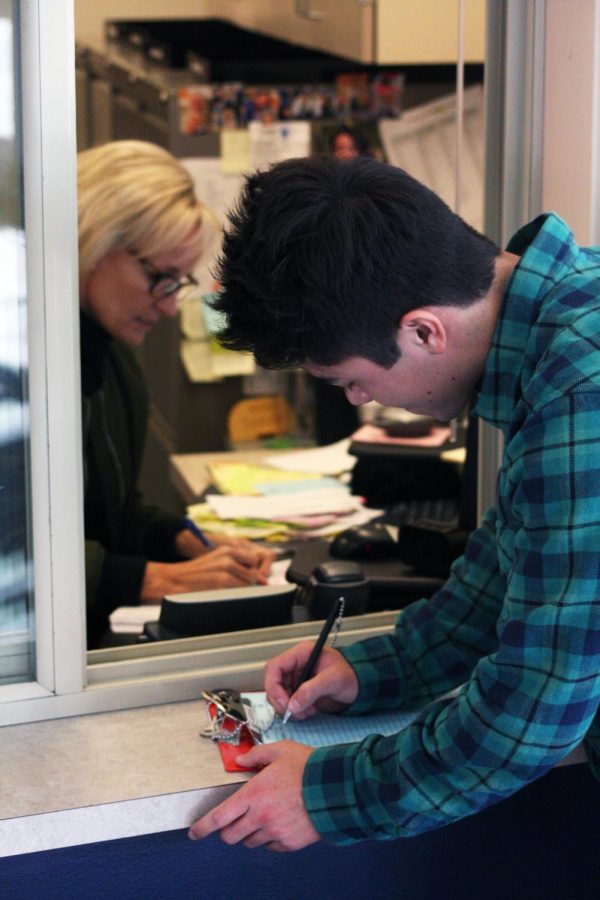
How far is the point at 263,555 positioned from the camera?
1.97 m

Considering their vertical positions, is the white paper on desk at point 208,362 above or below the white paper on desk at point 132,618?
above

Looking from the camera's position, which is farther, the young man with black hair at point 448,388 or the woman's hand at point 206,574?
the woman's hand at point 206,574

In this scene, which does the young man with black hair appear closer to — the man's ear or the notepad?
the man's ear

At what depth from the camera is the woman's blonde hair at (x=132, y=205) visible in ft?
6.75

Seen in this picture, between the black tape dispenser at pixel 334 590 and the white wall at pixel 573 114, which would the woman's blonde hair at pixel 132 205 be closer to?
the black tape dispenser at pixel 334 590

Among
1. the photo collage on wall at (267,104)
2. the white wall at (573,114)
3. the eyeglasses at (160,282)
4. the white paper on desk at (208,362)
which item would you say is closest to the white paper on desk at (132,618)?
the eyeglasses at (160,282)

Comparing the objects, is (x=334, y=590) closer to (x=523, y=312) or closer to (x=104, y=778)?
(x=104, y=778)

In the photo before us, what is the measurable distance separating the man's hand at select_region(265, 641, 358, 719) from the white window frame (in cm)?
8

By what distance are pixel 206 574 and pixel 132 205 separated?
69 cm

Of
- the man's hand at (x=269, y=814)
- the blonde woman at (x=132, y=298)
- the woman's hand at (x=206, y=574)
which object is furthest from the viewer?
the blonde woman at (x=132, y=298)

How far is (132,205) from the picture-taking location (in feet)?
6.81

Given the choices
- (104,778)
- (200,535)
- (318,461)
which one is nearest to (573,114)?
(104,778)

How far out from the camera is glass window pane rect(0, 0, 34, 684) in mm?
1125

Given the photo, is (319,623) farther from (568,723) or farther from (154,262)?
(154,262)
